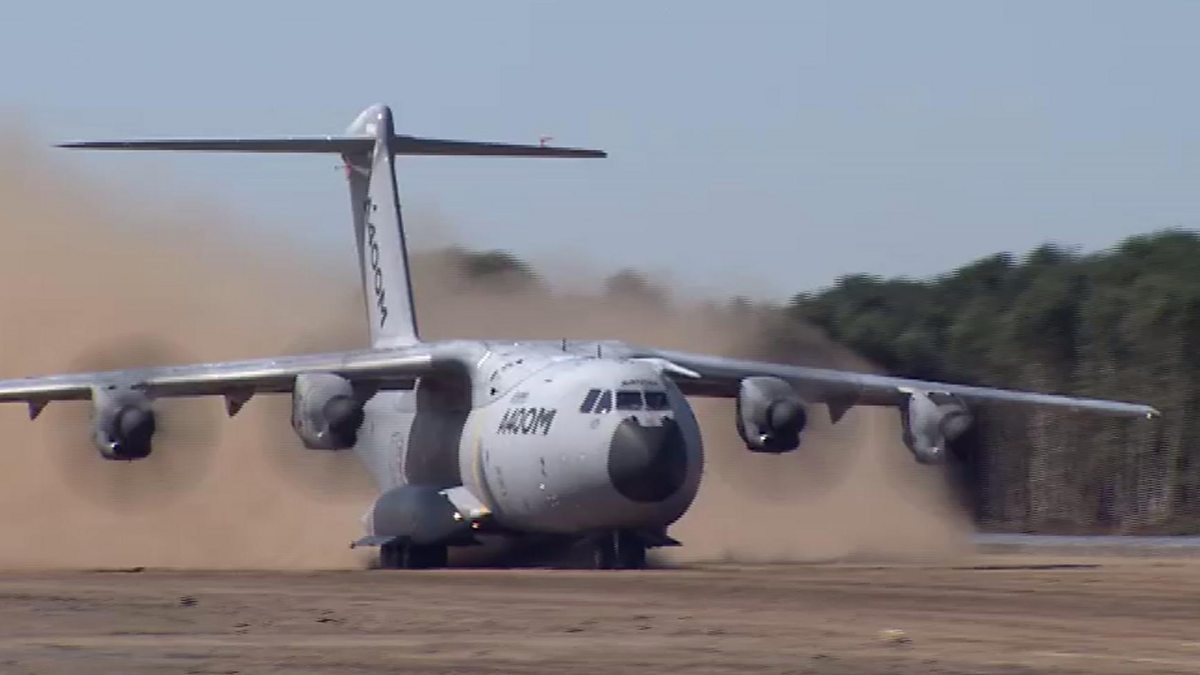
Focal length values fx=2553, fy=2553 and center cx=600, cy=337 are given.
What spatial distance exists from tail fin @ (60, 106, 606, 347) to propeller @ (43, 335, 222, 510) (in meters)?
3.50

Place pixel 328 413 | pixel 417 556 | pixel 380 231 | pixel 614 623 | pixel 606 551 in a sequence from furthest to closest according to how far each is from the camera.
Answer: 1. pixel 380 231
2. pixel 417 556
3. pixel 328 413
4. pixel 606 551
5. pixel 614 623

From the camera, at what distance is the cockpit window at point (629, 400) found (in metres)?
33.2

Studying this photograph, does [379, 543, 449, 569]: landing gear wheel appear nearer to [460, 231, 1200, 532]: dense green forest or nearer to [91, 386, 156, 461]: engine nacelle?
[91, 386, 156, 461]: engine nacelle

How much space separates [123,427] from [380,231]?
8356 mm

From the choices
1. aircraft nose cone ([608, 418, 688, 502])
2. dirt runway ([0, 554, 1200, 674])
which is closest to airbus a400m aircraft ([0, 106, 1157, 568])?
aircraft nose cone ([608, 418, 688, 502])

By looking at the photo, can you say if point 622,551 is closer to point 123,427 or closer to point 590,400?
point 590,400

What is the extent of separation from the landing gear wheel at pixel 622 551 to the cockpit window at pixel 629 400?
2104 millimetres

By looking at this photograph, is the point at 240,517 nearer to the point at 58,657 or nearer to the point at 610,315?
the point at 610,315

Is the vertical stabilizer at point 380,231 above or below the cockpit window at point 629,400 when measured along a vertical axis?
above

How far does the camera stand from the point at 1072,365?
186 feet

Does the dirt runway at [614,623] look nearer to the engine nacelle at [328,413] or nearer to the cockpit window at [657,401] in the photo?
the cockpit window at [657,401]

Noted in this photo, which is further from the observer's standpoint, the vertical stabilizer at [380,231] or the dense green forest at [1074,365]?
the dense green forest at [1074,365]

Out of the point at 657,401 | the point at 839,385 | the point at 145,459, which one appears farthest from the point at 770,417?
the point at 145,459

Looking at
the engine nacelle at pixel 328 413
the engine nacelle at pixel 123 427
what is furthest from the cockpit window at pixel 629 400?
the engine nacelle at pixel 123 427
